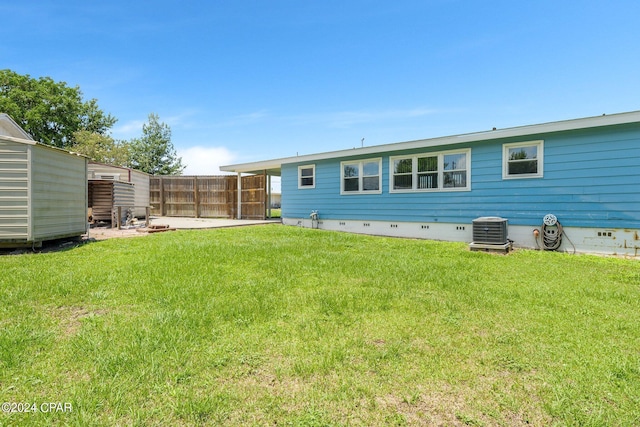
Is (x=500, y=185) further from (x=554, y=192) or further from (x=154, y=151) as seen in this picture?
(x=154, y=151)

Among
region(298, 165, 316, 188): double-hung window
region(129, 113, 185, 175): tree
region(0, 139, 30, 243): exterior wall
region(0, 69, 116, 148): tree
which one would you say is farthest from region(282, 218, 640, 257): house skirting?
region(0, 69, 116, 148): tree

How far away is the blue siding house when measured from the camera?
23.0ft

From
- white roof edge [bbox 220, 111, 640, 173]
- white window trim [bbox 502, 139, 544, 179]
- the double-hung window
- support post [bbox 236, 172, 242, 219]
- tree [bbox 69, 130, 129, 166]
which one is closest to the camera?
white roof edge [bbox 220, 111, 640, 173]

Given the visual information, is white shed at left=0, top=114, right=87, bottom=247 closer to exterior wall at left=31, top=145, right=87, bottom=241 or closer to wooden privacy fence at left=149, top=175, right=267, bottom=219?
exterior wall at left=31, top=145, right=87, bottom=241

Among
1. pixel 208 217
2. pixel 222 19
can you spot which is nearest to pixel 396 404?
pixel 222 19

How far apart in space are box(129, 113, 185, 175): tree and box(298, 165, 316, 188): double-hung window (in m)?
25.5

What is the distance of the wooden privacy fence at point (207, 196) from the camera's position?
51.3 ft

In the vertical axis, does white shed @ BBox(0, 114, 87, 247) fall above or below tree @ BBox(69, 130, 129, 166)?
below

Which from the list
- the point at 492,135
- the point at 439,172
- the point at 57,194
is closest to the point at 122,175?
the point at 57,194

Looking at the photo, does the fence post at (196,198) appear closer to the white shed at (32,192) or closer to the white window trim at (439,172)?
the white shed at (32,192)

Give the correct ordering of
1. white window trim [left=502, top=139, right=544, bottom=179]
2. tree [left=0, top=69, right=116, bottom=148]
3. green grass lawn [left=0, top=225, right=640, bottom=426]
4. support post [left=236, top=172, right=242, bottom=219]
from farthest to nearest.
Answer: tree [left=0, top=69, right=116, bottom=148], support post [left=236, top=172, right=242, bottom=219], white window trim [left=502, top=139, right=544, bottom=179], green grass lawn [left=0, top=225, right=640, bottom=426]

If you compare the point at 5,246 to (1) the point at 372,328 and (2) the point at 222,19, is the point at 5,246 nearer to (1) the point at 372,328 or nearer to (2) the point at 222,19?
(1) the point at 372,328

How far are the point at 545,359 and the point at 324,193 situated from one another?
10185 millimetres

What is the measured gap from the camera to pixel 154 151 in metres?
32.7
